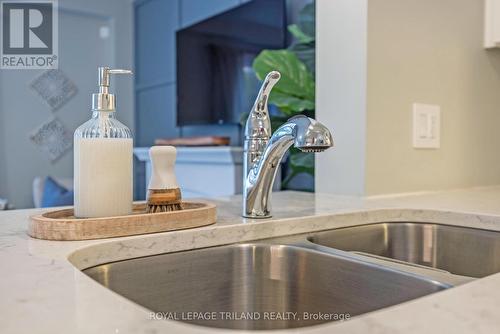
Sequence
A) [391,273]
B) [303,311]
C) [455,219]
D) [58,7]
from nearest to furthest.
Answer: [391,273]
[303,311]
[455,219]
[58,7]

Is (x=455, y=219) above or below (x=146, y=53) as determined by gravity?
below

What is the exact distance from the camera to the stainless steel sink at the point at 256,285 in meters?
0.64

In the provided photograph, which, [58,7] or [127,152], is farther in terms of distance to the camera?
[58,7]

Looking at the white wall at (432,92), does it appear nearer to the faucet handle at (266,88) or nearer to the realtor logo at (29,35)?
the faucet handle at (266,88)

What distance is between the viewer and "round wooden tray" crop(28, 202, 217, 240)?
2.13 ft

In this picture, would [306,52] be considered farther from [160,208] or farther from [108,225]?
[108,225]

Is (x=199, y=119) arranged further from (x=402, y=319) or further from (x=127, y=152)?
(x=402, y=319)

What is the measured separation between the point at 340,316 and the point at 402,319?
0.33 metres

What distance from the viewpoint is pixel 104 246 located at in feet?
2.05

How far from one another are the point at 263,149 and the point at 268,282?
0.26 meters

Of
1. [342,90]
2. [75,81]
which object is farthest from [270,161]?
[75,81]

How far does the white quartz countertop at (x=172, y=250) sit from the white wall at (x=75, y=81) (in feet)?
10.5

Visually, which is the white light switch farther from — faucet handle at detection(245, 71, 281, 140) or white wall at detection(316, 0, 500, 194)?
faucet handle at detection(245, 71, 281, 140)

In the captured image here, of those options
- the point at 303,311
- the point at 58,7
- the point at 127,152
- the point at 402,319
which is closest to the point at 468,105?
the point at 303,311
